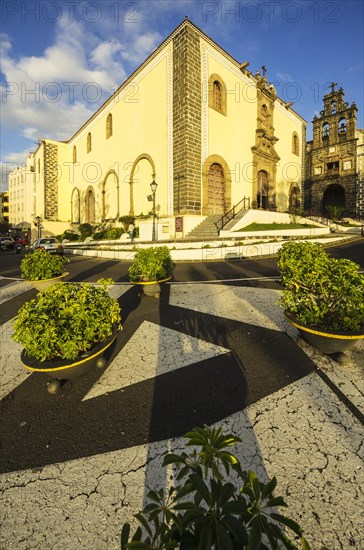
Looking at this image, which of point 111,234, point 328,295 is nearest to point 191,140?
point 111,234

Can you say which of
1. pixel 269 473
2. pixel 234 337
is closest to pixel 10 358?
pixel 234 337

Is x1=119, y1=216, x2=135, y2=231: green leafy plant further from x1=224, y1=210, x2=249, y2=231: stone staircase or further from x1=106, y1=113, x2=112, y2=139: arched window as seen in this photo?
x1=106, y1=113, x2=112, y2=139: arched window

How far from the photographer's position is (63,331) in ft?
8.54

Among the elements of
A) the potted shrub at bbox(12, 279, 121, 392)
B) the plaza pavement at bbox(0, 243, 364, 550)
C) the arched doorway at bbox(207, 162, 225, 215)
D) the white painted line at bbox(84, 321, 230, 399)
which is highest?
the arched doorway at bbox(207, 162, 225, 215)

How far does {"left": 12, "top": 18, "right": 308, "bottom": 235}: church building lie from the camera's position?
1594cm

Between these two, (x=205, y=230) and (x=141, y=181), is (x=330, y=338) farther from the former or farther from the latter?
(x=141, y=181)

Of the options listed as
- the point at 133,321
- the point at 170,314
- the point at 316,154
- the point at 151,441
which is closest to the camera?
the point at 151,441

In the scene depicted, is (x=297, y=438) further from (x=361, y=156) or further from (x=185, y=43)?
(x=361, y=156)

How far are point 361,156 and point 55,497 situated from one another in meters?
34.5

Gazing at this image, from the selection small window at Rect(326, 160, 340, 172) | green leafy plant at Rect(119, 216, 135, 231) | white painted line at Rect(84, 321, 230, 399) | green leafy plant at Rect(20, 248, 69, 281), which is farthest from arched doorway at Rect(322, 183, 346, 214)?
white painted line at Rect(84, 321, 230, 399)

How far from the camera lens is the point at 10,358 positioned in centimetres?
357

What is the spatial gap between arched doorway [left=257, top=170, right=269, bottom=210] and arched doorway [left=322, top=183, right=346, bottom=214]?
11241 millimetres

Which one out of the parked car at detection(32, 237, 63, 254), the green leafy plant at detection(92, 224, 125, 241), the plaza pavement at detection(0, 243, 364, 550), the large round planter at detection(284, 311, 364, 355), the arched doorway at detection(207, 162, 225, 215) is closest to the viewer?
the plaza pavement at detection(0, 243, 364, 550)

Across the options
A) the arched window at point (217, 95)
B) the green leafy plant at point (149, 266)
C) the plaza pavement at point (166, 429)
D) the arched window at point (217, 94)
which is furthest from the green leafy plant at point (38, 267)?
the arched window at point (217, 95)
